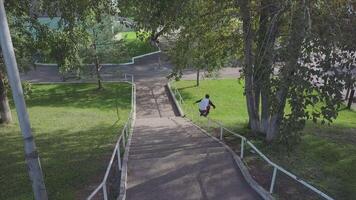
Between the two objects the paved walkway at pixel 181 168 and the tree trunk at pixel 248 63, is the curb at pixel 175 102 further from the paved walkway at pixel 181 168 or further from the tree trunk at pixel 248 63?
the tree trunk at pixel 248 63

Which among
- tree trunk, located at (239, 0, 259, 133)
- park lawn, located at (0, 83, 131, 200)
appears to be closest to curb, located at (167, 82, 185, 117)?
park lawn, located at (0, 83, 131, 200)

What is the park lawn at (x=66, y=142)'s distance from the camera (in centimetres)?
977

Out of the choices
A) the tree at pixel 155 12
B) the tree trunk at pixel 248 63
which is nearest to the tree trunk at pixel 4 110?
the tree at pixel 155 12

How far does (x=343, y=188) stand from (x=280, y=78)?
3963 mm

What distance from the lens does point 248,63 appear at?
1226cm

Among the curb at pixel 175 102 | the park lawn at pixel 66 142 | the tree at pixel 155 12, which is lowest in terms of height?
the curb at pixel 175 102

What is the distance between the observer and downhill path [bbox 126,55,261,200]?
8016mm

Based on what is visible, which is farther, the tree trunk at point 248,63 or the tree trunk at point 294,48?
the tree trunk at point 248,63

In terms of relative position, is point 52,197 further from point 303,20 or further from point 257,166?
point 303,20

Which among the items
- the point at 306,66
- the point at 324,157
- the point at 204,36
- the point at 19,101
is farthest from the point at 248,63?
the point at 19,101

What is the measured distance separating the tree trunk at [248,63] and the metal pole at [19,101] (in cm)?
476

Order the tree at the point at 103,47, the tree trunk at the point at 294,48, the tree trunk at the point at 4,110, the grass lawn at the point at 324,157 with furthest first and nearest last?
1. the tree at the point at 103,47
2. the tree trunk at the point at 4,110
3. the grass lawn at the point at 324,157
4. the tree trunk at the point at 294,48

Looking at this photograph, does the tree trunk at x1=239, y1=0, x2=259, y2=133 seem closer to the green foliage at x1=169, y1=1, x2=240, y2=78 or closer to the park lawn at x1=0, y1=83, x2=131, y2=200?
the green foliage at x1=169, y1=1, x2=240, y2=78

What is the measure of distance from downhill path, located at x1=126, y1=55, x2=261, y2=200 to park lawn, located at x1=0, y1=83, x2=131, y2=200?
119 cm
